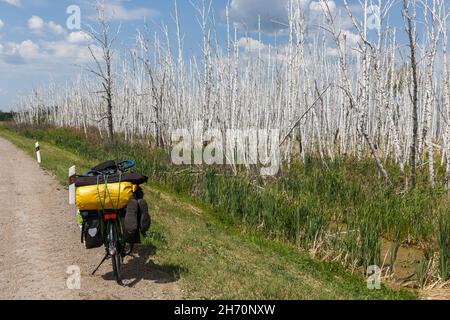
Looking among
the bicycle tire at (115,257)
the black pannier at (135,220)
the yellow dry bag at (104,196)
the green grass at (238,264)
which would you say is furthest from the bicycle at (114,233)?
the green grass at (238,264)

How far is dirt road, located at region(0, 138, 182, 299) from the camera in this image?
421cm

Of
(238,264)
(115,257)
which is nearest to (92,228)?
(115,257)

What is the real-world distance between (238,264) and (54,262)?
7.15 ft

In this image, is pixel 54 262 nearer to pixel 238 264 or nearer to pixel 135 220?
pixel 135 220

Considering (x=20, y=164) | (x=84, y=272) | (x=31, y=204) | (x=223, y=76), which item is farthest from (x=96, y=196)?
(x=20, y=164)

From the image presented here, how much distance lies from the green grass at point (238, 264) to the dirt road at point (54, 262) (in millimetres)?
324

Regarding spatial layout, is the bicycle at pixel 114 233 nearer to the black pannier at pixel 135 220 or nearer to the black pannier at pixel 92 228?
the black pannier at pixel 92 228

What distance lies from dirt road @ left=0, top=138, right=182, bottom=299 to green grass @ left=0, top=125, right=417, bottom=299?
32cm

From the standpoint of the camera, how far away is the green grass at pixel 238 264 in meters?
4.40

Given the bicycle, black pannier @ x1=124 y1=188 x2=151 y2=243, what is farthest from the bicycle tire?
black pannier @ x1=124 y1=188 x2=151 y2=243

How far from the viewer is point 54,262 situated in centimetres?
507

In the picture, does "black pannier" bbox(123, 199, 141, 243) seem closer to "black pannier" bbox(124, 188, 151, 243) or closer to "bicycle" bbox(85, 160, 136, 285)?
"black pannier" bbox(124, 188, 151, 243)

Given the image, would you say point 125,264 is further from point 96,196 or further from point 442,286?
point 442,286
